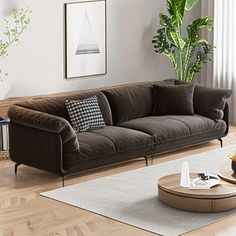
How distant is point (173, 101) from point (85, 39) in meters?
1.37

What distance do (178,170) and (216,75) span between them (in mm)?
3045

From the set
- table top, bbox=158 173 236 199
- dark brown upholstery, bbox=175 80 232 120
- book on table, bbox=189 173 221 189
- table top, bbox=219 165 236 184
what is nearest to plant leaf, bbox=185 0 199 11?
dark brown upholstery, bbox=175 80 232 120

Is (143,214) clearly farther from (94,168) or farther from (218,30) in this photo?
(218,30)

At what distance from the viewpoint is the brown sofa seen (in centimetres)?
676

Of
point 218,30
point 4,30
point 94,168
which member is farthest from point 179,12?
point 94,168

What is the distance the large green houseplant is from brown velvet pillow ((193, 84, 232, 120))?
0.98 meters

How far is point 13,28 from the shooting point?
26.3 ft

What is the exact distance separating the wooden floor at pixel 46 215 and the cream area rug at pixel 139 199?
0.10m

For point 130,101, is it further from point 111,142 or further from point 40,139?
point 40,139

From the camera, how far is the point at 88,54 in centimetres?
880

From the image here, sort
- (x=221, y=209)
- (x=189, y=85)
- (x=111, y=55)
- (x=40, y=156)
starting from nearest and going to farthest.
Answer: (x=221, y=209)
(x=40, y=156)
(x=189, y=85)
(x=111, y=55)

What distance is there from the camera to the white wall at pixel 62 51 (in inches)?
320

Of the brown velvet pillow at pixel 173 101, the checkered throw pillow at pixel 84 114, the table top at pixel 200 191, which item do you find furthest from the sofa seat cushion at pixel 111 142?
the table top at pixel 200 191

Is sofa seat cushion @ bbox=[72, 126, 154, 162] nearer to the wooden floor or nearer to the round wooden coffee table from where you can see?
the wooden floor
